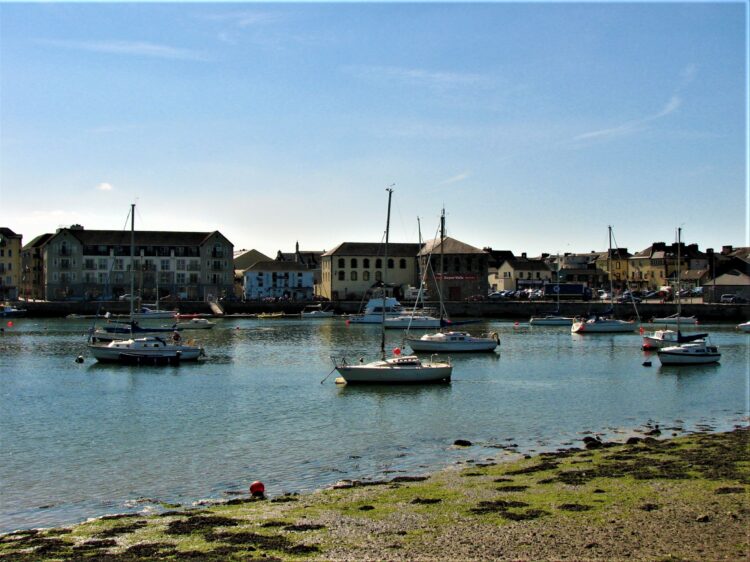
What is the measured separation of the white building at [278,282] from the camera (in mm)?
134750

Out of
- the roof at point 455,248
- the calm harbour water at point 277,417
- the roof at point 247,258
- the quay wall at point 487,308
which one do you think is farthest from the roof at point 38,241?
the calm harbour water at point 277,417

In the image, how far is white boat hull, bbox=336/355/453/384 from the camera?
4384cm

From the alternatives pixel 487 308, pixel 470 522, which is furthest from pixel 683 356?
pixel 487 308

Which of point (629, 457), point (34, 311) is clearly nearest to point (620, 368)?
point (629, 457)

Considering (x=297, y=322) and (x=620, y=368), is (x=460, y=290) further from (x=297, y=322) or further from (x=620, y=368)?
(x=620, y=368)

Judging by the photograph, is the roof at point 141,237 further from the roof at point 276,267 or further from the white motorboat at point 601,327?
the white motorboat at point 601,327

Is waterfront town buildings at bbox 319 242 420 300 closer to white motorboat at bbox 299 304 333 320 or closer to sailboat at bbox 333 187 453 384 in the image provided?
white motorboat at bbox 299 304 333 320

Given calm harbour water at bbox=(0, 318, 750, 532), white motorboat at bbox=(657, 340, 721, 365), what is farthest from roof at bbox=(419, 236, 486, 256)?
white motorboat at bbox=(657, 340, 721, 365)

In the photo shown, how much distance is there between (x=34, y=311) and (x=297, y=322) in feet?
122

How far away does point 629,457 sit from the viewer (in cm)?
2494

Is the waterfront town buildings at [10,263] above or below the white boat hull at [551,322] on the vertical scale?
above

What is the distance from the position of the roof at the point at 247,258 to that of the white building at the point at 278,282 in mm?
38642

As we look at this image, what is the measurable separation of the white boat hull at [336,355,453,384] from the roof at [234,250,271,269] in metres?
132

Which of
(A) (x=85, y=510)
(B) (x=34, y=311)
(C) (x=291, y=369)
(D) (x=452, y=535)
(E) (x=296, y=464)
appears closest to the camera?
(D) (x=452, y=535)
